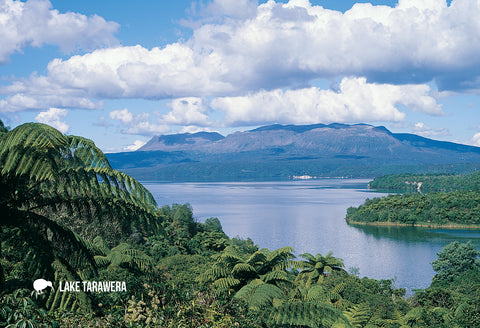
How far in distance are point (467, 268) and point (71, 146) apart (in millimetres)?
26948

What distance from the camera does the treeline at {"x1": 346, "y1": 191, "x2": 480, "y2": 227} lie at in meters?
59.0

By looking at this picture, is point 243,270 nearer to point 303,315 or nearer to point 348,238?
point 303,315

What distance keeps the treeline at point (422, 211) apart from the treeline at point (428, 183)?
1143 inches

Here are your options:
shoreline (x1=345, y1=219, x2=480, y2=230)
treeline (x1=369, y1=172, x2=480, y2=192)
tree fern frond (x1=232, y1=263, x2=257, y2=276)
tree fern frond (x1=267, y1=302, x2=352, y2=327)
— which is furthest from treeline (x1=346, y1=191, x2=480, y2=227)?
tree fern frond (x1=267, y1=302, x2=352, y2=327)

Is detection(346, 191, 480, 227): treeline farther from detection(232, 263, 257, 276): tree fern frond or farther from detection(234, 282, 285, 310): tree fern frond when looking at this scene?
detection(234, 282, 285, 310): tree fern frond

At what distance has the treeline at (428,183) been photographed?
100744 mm

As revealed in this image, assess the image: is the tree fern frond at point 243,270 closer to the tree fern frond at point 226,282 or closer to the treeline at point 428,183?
the tree fern frond at point 226,282

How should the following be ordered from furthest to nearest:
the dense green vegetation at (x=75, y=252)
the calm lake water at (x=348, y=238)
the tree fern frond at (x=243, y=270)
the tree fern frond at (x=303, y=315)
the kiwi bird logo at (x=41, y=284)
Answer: the calm lake water at (x=348, y=238) < the tree fern frond at (x=243, y=270) < the tree fern frond at (x=303, y=315) < the kiwi bird logo at (x=41, y=284) < the dense green vegetation at (x=75, y=252)

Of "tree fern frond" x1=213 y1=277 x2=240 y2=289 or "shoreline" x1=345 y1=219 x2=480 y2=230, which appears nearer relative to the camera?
"tree fern frond" x1=213 y1=277 x2=240 y2=289

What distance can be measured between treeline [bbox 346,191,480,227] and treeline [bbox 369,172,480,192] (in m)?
29.0

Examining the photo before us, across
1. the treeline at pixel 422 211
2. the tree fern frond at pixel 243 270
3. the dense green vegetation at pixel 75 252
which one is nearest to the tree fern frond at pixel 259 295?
the dense green vegetation at pixel 75 252

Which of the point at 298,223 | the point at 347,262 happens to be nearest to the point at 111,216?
the point at 347,262

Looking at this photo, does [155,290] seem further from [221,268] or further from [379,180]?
[379,180]

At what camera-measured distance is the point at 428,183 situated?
371 ft
